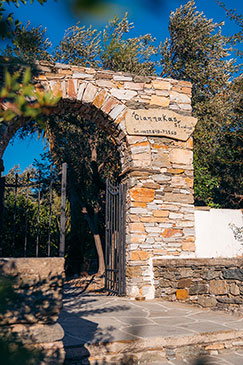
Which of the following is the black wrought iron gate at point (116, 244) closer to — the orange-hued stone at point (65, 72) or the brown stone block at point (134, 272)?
the brown stone block at point (134, 272)

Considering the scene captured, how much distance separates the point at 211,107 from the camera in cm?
1180

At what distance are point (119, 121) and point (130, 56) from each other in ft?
18.4


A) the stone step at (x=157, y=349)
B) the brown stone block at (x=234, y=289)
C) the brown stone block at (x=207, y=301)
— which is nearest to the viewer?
the stone step at (x=157, y=349)

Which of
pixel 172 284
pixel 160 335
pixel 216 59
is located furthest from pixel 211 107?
pixel 160 335

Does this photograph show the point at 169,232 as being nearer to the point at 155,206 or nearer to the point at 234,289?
the point at 155,206

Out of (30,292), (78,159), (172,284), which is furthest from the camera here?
(78,159)

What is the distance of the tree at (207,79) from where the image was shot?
11617 millimetres

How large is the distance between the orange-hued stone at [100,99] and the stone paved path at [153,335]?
3796 millimetres

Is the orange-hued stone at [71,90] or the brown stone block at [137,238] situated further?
the orange-hued stone at [71,90]

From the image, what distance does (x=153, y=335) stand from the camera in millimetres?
3586

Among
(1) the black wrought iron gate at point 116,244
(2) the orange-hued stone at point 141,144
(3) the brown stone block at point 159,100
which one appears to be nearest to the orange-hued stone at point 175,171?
(2) the orange-hued stone at point 141,144

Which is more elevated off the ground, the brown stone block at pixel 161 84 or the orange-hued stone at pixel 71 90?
the brown stone block at pixel 161 84

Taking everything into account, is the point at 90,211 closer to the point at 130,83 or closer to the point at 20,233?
the point at 20,233

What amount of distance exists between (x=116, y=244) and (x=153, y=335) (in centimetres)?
354
